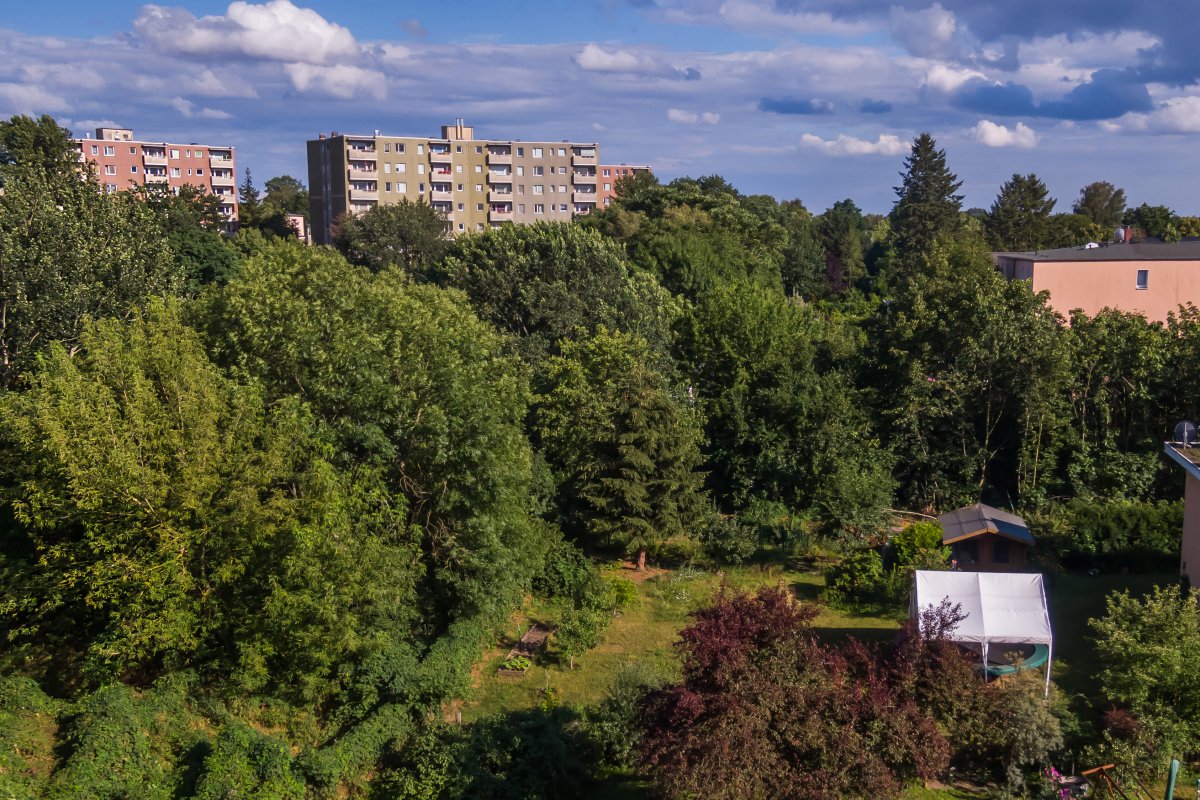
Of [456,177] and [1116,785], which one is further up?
[456,177]

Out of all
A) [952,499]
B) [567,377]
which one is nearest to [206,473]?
[567,377]

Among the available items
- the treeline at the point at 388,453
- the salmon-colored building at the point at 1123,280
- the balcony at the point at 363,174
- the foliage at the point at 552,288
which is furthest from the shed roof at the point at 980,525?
the balcony at the point at 363,174

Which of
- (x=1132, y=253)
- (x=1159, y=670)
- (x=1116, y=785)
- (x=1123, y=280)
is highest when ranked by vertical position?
(x=1132, y=253)

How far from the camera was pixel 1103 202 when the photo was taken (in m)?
79.7

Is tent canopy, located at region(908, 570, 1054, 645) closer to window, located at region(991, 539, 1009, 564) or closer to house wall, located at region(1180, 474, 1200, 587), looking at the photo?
window, located at region(991, 539, 1009, 564)

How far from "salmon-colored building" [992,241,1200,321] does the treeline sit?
2892 mm

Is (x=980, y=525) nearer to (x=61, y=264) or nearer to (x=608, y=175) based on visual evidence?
(x=61, y=264)

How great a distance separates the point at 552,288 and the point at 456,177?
45918 millimetres

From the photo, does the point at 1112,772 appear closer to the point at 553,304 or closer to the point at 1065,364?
the point at 1065,364

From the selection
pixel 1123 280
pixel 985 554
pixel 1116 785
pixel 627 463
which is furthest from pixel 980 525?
pixel 1123 280

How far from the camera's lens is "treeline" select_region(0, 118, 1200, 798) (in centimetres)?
1305

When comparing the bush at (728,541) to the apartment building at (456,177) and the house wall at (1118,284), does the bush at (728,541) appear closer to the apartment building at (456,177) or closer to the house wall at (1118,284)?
the house wall at (1118,284)

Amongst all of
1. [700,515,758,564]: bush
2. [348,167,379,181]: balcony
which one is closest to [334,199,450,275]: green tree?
[348,167,379,181]: balcony

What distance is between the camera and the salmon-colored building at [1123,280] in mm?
31938
